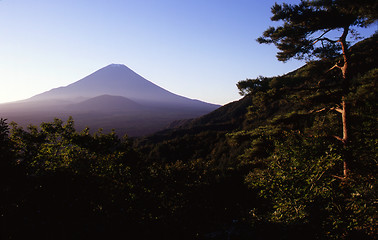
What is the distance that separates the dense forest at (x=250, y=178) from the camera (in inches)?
299

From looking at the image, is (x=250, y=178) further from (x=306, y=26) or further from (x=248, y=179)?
(x=306, y=26)

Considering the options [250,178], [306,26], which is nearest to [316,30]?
[306,26]

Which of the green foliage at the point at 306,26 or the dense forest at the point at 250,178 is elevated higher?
the green foliage at the point at 306,26

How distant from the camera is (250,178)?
32.7 ft

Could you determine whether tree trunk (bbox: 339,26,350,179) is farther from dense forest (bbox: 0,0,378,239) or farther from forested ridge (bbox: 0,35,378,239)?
forested ridge (bbox: 0,35,378,239)

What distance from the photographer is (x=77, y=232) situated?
8.59 m

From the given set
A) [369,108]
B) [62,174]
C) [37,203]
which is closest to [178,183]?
[62,174]

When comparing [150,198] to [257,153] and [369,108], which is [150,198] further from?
[369,108]

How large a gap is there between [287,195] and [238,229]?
3.69m

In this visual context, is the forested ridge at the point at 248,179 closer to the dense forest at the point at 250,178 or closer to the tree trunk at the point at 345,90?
the dense forest at the point at 250,178

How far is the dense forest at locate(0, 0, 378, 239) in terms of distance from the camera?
7.61 meters

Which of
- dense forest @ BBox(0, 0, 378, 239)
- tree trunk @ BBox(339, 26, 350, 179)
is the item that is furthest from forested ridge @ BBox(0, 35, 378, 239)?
tree trunk @ BBox(339, 26, 350, 179)

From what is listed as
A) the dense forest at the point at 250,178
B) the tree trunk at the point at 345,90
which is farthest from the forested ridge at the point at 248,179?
the tree trunk at the point at 345,90

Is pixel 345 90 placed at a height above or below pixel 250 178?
above
